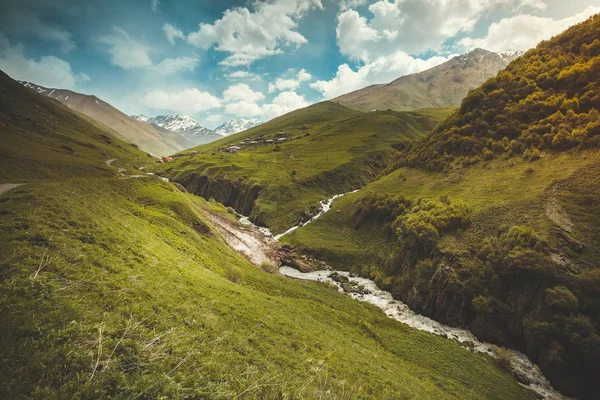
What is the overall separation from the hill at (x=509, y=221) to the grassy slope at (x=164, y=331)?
25.7 ft

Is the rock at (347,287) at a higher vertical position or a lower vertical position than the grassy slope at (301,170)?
lower

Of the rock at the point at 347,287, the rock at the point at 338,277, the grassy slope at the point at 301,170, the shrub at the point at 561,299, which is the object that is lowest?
the rock at the point at 347,287

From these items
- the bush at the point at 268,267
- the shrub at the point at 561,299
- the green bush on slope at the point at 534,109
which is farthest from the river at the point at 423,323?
the green bush on slope at the point at 534,109

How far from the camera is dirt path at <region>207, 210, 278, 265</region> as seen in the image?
206 feet

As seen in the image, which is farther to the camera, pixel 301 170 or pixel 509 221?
pixel 301 170

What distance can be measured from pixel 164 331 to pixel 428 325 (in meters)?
40.9

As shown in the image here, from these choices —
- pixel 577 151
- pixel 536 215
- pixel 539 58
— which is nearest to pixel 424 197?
pixel 536 215

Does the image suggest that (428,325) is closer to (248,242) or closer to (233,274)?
(233,274)

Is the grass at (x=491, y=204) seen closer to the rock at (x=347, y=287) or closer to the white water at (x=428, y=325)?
the white water at (x=428, y=325)

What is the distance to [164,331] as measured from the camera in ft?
53.0

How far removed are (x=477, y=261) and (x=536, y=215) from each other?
41.3 ft

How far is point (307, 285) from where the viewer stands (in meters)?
49.5

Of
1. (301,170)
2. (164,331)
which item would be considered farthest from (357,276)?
(301,170)

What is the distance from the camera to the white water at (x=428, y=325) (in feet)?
106
